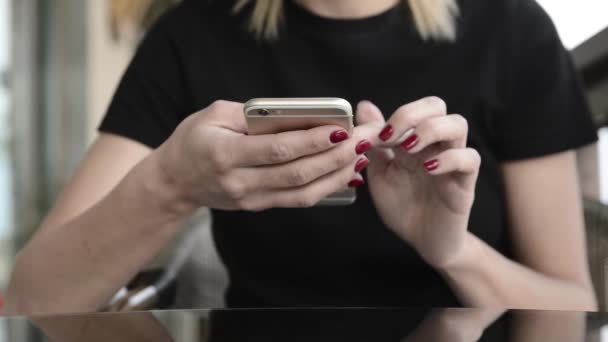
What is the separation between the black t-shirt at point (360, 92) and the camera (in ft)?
1.51

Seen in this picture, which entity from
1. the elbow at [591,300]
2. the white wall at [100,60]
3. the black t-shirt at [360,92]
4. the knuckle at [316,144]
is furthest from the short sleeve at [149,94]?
the elbow at [591,300]

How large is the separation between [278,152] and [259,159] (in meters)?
0.01

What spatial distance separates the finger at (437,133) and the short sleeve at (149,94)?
0.71 ft

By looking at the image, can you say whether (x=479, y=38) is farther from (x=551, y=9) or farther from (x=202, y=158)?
(x=202, y=158)

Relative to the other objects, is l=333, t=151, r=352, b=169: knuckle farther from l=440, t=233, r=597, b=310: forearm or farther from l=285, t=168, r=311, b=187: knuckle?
l=440, t=233, r=597, b=310: forearm

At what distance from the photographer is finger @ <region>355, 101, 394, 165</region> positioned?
36 centimetres

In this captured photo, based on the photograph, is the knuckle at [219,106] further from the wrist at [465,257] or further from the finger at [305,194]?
the wrist at [465,257]

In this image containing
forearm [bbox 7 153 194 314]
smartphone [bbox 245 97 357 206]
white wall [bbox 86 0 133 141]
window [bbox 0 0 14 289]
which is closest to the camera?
smartphone [bbox 245 97 357 206]

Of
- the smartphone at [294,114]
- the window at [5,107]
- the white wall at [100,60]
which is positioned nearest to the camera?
the smartphone at [294,114]

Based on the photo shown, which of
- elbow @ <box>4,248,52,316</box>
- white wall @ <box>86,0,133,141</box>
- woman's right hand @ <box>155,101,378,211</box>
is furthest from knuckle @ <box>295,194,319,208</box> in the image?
white wall @ <box>86,0,133,141</box>

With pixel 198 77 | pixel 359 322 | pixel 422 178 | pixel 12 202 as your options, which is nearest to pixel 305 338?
pixel 359 322

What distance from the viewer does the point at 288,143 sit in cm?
32

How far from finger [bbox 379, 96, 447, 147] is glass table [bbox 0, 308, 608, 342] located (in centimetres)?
9

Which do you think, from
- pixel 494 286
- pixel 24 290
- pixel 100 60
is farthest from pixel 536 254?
pixel 100 60
